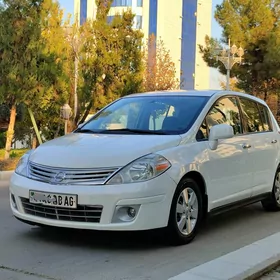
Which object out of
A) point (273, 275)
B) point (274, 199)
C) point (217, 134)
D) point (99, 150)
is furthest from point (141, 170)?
point (274, 199)

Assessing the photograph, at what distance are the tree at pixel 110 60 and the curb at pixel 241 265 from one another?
12707 millimetres

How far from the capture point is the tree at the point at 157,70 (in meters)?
31.0

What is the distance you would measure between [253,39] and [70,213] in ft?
84.0

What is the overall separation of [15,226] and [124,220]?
1.83 meters

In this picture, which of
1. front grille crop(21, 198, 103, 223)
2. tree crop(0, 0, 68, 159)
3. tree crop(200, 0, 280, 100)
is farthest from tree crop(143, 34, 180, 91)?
front grille crop(21, 198, 103, 223)

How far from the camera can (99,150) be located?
500cm

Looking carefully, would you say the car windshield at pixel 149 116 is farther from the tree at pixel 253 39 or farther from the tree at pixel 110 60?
the tree at pixel 253 39

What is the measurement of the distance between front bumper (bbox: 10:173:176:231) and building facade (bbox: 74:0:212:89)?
5243 cm

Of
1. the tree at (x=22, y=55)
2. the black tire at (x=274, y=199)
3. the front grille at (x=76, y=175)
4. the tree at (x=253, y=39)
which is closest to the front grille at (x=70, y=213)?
the front grille at (x=76, y=175)

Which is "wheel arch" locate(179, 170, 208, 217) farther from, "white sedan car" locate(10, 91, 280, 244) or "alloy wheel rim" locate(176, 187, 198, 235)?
"alloy wheel rim" locate(176, 187, 198, 235)

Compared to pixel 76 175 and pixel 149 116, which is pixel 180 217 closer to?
pixel 76 175

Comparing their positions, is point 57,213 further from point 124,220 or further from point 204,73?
→ point 204,73

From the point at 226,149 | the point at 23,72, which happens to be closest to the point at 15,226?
the point at 226,149

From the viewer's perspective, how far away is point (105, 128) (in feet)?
19.7
